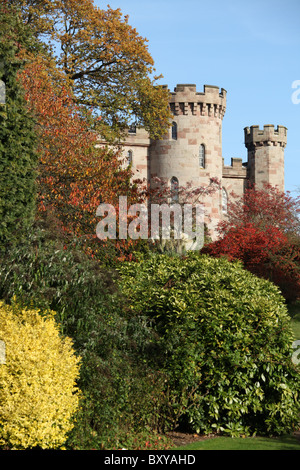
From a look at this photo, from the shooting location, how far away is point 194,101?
33812 mm

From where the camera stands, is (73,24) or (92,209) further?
(73,24)

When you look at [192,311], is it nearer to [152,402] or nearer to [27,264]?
[152,402]

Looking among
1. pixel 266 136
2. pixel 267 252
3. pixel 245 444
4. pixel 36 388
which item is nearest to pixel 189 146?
pixel 266 136

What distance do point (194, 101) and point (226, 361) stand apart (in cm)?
2623

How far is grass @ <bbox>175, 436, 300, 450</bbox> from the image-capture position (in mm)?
8430

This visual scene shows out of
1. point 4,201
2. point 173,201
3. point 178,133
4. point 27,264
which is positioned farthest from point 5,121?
point 178,133

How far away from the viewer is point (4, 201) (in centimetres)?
1162

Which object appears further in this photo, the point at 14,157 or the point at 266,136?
the point at 266,136

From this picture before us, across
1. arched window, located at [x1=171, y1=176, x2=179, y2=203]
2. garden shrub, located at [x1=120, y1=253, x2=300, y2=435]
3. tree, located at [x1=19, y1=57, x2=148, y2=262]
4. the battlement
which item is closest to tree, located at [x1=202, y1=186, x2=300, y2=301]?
tree, located at [x1=19, y1=57, x2=148, y2=262]

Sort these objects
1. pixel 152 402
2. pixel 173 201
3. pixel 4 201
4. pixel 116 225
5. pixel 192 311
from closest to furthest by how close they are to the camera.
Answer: pixel 152 402
pixel 192 311
pixel 4 201
pixel 116 225
pixel 173 201

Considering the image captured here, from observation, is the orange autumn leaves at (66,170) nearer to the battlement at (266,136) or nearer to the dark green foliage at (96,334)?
the dark green foliage at (96,334)

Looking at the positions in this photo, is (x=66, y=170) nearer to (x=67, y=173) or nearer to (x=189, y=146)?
(x=67, y=173)

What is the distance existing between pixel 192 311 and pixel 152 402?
1.75m

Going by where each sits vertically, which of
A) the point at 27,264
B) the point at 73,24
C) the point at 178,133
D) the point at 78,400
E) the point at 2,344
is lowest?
the point at 78,400
